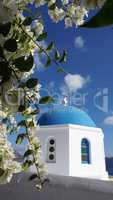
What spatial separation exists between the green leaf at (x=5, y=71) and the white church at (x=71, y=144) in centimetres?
1145

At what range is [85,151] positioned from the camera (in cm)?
1291

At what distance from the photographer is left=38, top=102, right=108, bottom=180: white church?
40.9 ft

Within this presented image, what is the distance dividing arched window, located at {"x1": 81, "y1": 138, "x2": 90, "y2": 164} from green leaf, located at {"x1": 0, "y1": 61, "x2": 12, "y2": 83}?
12165 mm

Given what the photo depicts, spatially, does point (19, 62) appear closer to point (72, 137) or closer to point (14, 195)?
point (14, 195)

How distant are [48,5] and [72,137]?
10876 millimetres

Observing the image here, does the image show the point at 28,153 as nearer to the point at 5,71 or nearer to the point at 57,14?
the point at 57,14

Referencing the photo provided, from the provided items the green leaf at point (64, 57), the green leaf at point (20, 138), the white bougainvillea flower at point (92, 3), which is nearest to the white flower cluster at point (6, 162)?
the green leaf at point (20, 138)

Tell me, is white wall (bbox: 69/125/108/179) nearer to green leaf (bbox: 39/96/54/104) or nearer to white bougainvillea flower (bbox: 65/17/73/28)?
white bougainvillea flower (bbox: 65/17/73/28)

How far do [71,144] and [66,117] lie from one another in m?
0.89

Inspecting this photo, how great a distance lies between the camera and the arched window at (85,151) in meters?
12.8

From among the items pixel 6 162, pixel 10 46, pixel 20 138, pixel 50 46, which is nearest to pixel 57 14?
pixel 50 46

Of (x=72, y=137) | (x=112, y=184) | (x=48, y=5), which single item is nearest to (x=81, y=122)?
(x=72, y=137)

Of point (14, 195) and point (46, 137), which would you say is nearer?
point (14, 195)

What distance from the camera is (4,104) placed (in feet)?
2.40
